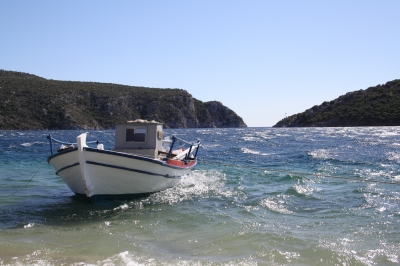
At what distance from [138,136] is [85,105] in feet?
407

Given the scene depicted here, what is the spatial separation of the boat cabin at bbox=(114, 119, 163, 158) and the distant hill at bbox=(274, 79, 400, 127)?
96.5 meters

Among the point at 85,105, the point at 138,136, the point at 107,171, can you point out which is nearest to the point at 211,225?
the point at 107,171

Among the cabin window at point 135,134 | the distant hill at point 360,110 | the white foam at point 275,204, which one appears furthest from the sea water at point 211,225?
the distant hill at point 360,110

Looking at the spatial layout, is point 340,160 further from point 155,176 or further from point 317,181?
point 155,176

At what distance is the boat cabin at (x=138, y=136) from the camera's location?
14.5 meters

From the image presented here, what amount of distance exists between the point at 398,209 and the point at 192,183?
8.13 meters

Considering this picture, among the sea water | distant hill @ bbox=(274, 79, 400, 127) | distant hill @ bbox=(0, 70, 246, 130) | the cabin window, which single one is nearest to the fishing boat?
the sea water

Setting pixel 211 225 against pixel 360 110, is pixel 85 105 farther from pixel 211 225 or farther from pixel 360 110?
pixel 211 225

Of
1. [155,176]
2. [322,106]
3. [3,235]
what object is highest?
[322,106]

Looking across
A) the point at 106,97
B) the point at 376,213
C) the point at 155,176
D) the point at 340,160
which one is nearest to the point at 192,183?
the point at 155,176

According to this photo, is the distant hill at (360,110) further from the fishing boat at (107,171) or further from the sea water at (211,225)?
the fishing boat at (107,171)

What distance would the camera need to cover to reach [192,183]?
16.5 meters

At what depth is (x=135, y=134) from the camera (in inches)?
578

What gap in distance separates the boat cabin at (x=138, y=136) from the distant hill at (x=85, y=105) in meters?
99.3
